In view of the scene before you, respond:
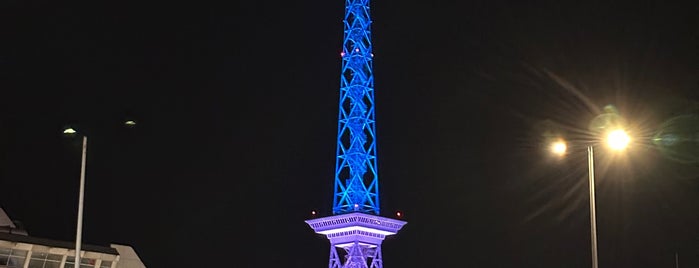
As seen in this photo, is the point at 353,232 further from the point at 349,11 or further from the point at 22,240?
the point at 22,240

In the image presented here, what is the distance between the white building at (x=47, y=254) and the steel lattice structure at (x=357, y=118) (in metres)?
53.8

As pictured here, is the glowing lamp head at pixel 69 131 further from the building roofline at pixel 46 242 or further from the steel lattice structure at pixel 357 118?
Result: the steel lattice structure at pixel 357 118

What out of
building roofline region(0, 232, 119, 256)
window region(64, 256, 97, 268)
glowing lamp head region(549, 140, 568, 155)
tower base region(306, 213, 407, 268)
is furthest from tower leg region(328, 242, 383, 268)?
glowing lamp head region(549, 140, 568, 155)

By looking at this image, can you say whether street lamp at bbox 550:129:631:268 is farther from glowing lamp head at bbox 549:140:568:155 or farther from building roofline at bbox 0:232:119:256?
building roofline at bbox 0:232:119:256

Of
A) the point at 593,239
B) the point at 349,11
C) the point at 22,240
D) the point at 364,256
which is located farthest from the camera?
the point at 364,256

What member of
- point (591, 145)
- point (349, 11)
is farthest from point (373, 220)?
point (591, 145)

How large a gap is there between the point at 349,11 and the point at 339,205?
2429 centimetres

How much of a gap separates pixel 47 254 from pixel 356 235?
64.0 metres

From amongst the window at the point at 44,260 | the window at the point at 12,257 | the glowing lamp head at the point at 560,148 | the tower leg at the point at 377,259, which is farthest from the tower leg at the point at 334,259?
the glowing lamp head at the point at 560,148

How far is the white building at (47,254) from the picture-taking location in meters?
76.1

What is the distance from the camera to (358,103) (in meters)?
134

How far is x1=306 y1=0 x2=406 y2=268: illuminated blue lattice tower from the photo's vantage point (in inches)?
5276

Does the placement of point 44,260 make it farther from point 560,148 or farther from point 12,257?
point 560,148

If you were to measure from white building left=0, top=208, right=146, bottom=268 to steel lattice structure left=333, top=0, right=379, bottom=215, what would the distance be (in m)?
53.8
